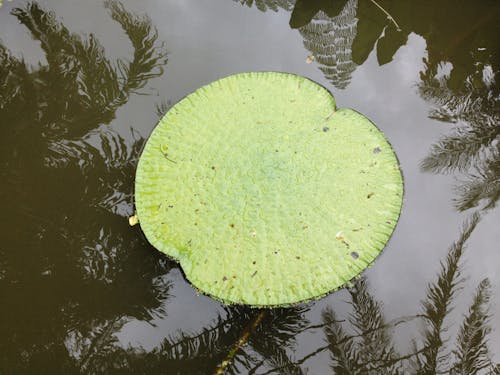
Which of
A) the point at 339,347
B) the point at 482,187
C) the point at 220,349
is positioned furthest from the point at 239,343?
the point at 482,187

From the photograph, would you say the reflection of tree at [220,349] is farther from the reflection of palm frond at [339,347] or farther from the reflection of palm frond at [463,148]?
the reflection of palm frond at [463,148]

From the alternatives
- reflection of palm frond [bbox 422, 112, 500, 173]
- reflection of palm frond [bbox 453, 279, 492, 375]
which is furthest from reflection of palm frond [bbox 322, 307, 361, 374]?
reflection of palm frond [bbox 422, 112, 500, 173]

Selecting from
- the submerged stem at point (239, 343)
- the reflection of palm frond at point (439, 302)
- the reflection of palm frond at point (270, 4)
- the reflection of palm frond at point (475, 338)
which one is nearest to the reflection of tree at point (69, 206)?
the submerged stem at point (239, 343)

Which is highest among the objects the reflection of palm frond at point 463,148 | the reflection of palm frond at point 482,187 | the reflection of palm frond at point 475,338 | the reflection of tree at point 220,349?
the reflection of palm frond at point 463,148

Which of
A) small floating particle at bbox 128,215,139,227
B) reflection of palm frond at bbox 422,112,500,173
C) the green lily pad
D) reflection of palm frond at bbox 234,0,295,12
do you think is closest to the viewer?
the green lily pad

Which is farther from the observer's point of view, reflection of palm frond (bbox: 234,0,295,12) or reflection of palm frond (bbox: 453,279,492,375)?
reflection of palm frond (bbox: 234,0,295,12)

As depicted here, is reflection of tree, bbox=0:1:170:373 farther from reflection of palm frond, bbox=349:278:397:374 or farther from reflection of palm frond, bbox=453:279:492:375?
reflection of palm frond, bbox=453:279:492:375
